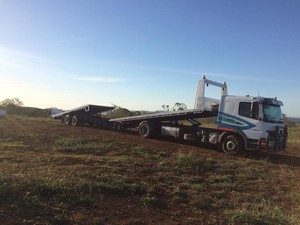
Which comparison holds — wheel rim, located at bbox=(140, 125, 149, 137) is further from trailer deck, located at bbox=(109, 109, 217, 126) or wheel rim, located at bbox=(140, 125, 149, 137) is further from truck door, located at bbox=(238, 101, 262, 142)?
truck door, located at bbox=(238, 101, 262, 142)

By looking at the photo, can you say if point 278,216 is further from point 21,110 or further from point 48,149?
point 21,110

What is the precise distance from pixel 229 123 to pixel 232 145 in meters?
0.98

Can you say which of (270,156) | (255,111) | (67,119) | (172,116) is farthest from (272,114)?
(67,119)

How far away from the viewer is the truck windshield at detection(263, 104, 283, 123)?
47.8 ft

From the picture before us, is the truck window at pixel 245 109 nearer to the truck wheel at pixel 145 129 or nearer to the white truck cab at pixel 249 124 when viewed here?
the white truck cab at pixel 249 124

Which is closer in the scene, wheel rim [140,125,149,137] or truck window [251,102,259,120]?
truck window [251,102,259,120]

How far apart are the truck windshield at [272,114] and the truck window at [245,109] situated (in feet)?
2.15

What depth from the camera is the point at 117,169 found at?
32.8ft

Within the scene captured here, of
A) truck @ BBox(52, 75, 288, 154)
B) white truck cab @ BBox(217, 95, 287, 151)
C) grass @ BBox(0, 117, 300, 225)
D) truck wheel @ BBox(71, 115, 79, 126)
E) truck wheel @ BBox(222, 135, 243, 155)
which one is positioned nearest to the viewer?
grass @ BBox(0, 117, 300, 225)

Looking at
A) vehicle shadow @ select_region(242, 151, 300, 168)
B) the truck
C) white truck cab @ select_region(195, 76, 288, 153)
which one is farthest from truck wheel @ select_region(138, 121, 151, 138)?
vehicle shadow @ select_region(242, 151, 300, 168)

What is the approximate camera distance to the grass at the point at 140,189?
20.3 feet

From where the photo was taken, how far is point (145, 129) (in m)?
19.7

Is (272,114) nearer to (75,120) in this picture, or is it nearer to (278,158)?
(278,158)

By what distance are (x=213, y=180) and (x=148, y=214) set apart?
3.92 metres
